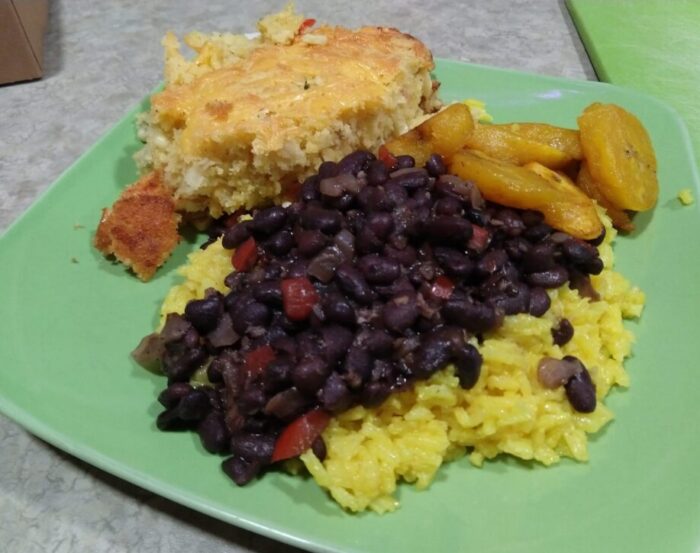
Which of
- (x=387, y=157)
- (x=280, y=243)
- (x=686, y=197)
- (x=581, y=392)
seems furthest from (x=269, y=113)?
(x=686, y=197)

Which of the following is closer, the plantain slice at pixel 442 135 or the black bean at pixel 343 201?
the black bean at pixel 343 201

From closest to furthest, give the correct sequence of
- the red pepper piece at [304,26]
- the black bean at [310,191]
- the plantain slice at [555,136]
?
the black bean at [310,191], the plantain slice at [555,136], the red pepper piece at [304,26]

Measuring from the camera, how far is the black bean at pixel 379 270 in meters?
2.18

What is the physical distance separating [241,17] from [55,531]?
415 centimetres

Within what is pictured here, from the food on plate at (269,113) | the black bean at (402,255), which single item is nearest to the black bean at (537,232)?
the black bean at (402,255)

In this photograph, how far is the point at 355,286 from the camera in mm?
2154

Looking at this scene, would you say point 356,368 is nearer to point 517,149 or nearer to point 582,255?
point 582,255

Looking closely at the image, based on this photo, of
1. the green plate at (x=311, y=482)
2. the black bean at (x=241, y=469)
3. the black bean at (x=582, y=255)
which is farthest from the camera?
the black bean at (x=582, y=255)

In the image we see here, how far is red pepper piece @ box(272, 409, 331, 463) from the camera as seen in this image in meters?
2.02

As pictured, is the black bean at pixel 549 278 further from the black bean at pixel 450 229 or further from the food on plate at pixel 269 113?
the food on plate at pixel 269 113

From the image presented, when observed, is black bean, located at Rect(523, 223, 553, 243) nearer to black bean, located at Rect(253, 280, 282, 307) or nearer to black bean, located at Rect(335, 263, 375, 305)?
black bean, located at Rect(335, 263, 375, 305)

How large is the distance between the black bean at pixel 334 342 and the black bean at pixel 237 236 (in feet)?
2.02

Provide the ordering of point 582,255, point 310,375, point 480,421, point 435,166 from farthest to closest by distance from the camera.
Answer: point 435,166 < point 582,255 < point 480,421 < point 310,375

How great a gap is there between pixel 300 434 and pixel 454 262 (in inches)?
29.2
